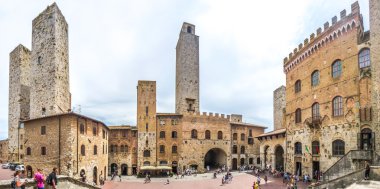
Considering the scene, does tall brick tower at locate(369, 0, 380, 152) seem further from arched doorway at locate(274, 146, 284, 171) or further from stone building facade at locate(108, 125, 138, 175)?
stone building facade at locate(108, 125, 138, 175)

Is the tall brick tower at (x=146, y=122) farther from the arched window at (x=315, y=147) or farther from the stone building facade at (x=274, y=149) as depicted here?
the arched window at (x=315, y=147)

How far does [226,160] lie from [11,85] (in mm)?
38636

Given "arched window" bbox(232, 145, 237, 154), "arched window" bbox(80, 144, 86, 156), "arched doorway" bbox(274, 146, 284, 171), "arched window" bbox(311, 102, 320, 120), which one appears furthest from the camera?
"arched window" bbox(232, 145, 237, 154)

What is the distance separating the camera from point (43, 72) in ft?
96.1

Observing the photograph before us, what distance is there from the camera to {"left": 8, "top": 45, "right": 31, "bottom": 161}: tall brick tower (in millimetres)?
38750

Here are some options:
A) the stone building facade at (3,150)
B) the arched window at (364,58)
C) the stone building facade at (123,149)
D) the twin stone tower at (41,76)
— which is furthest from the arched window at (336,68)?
the stone building facade at (3,150)

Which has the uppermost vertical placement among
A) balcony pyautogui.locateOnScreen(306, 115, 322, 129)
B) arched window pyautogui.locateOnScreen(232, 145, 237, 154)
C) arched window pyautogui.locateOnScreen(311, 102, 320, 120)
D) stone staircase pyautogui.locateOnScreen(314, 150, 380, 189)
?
arched window pyautogui.locateOnScreen(311, 102, 320, 120)

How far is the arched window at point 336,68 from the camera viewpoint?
23817mm

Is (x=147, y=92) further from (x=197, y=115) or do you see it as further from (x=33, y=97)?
(x=33, y=97)

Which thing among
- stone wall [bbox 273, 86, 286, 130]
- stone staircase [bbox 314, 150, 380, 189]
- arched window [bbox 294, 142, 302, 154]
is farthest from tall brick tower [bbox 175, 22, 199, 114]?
stone staircase [bbox 314, 150, 380, 189]

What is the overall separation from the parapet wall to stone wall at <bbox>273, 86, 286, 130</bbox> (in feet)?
56.9

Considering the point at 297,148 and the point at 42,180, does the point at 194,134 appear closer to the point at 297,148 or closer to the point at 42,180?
the point at 297,148

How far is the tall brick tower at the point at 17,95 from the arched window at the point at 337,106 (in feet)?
140

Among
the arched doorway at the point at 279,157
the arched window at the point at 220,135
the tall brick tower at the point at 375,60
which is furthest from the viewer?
the arched window at the point at 220,135
